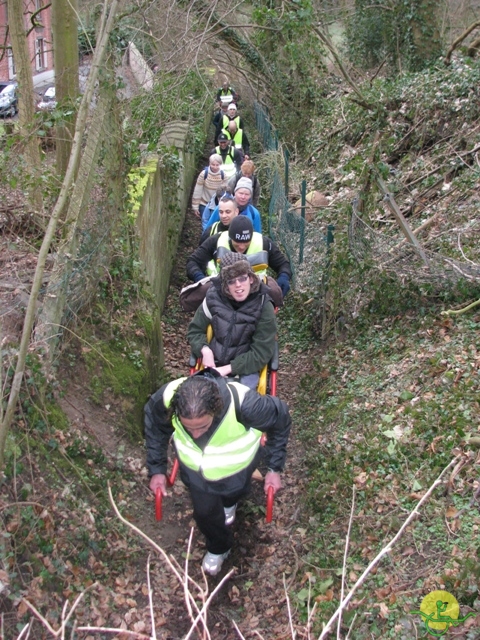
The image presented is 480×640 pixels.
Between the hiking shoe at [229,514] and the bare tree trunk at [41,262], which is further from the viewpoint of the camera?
the hiking shoe at [229,514]

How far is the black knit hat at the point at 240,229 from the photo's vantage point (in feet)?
20.0

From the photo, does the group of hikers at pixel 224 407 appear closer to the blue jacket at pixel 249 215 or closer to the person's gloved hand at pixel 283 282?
the person's gloved hand at pixel 283 282

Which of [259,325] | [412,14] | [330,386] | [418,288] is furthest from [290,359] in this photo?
[412,14]

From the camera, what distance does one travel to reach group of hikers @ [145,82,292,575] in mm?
3746

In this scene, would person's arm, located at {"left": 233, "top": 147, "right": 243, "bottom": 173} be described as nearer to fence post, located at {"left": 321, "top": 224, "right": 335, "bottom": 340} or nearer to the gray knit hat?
fence post, located at {"left": 321, "top": 224, "right": 335, "bottom": 340}

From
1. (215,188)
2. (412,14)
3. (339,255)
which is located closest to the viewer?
(339,255)

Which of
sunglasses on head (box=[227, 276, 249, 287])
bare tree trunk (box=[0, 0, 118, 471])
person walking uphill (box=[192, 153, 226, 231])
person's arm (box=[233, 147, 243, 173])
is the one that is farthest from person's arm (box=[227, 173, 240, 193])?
bare tree trunk (box=[0, 0, 118, 471])

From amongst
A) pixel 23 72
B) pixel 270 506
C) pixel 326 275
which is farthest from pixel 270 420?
pixel 23 72

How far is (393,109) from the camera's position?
11672mm

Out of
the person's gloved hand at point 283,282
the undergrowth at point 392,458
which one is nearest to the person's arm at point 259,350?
the undergrowth at point 392,458

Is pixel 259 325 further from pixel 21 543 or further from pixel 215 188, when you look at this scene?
pixel 215 188

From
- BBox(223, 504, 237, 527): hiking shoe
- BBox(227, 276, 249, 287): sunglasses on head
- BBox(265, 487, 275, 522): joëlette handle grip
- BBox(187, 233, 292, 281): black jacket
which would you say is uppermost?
BBox(227, 276, 249, 287): sunglasses on head

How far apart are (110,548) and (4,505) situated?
1.14 metres

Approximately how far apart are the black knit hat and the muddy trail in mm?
2105
